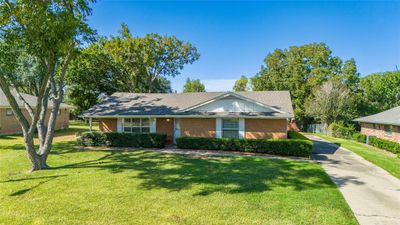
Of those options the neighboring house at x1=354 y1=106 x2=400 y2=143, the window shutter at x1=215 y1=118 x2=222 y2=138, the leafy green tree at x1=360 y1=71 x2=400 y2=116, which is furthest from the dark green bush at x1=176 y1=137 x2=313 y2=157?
the leafy green tree at x1=360 y1=71 x2=400 y2=116

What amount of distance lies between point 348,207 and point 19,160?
1408cm

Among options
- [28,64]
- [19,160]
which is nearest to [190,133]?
[19,160]

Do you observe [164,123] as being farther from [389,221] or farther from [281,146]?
[389,221]

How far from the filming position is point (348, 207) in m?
6.31

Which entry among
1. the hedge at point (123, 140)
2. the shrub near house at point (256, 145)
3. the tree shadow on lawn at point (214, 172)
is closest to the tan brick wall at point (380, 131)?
the shrub near house at point (256, 145)

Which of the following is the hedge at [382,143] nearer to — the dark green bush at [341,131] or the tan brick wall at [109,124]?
the dark green bush at [341,131]

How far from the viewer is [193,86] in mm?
78875

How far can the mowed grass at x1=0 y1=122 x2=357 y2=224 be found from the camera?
5.61 metres

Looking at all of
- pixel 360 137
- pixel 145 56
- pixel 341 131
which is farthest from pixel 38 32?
pixel 341 131

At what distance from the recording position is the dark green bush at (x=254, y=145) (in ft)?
43.9

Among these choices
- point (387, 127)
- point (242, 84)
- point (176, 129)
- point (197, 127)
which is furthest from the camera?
point (242, 84)

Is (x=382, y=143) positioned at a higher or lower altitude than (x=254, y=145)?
lower

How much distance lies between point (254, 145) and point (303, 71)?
31491 mm

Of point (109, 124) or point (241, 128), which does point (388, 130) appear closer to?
point (241, 128)
